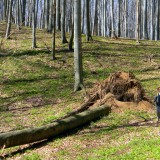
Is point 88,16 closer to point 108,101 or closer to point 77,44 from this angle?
point 77,44

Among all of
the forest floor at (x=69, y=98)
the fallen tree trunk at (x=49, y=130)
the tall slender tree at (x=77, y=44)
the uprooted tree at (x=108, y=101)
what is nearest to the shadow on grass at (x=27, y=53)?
the forest floor at (x=69, y=98)

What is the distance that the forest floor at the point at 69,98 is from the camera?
29.6 ft

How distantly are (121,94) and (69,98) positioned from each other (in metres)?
2.53

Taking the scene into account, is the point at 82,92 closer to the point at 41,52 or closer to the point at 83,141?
the point at 83,141

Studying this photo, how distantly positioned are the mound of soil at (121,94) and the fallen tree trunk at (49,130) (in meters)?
0.78

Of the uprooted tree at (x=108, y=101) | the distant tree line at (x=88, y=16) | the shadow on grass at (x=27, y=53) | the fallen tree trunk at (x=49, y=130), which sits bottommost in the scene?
the fallen tree trunk at (x=49, y=130)

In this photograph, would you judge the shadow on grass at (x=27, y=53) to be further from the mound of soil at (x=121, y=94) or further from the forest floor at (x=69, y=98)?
the mound of soil at (x=121, y=94)

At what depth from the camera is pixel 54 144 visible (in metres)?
9.77

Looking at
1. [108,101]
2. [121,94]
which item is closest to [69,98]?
[108,101]

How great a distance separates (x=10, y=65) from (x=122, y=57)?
7678 millimetres

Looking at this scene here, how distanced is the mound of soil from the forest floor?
1.91 feet

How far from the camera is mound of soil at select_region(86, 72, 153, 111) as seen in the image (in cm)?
1274

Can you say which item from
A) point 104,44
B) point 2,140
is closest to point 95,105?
point 2,140

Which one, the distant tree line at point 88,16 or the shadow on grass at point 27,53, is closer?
the shadow on grass at point 27,53
